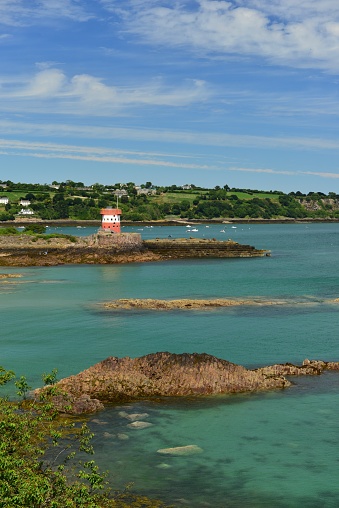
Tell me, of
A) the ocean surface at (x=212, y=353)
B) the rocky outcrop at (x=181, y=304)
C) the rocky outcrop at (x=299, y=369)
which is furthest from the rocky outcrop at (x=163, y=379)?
the rocky outcrop at (x=181, y=304)

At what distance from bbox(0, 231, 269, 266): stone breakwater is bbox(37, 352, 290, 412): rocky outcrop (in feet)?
212

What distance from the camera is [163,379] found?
28.8m

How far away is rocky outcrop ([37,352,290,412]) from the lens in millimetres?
27859

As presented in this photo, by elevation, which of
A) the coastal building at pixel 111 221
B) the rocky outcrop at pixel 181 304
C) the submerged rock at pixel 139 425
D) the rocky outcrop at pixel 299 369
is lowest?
the submerged rock at pixel 139 425

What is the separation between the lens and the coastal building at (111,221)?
352ft

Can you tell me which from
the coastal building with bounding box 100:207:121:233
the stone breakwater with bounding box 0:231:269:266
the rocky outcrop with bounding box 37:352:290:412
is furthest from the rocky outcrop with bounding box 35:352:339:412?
the coastal building with bounding box 100:207:121:233

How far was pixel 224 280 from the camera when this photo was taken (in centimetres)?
7444

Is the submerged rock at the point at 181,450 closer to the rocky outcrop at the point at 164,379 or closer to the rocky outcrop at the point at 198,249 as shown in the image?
the rocky outcrop at the point at 164,379

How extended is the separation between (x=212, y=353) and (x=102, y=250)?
64.8 m

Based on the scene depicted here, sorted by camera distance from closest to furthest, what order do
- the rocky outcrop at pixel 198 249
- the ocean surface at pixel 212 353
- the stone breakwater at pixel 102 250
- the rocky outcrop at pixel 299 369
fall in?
the ocean surface at pixel 212 353, the rocky outcrop at pixel 299 369, the stone breakwater at pixel 102 250, the rocky outcrop at pixel 198 249

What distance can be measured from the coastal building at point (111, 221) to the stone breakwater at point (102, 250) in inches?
138

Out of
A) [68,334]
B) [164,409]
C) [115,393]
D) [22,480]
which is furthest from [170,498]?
[68,334]

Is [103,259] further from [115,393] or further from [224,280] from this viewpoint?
[115,393]

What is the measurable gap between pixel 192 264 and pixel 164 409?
69.8 meters
